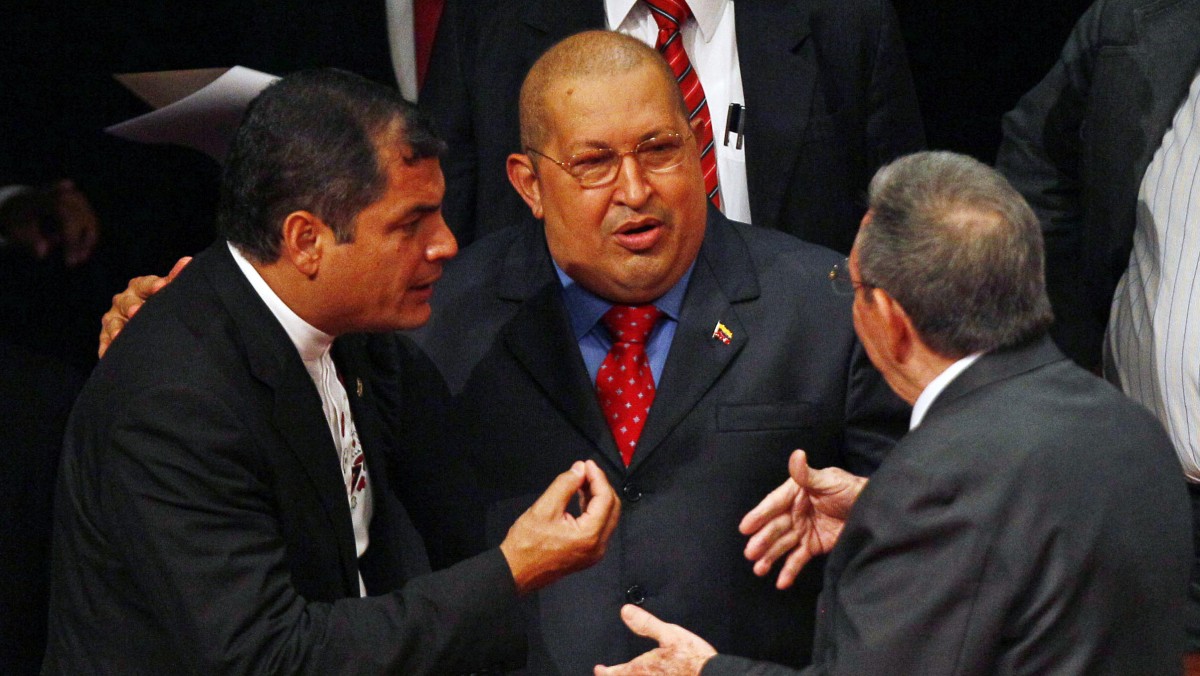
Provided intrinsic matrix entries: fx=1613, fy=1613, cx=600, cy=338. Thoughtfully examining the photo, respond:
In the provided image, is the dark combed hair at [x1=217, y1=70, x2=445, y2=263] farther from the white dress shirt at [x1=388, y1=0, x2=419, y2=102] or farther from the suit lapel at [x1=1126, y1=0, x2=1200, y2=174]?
the suit lapel at [x1=1126, y1=0, x2=1200, y2=174]

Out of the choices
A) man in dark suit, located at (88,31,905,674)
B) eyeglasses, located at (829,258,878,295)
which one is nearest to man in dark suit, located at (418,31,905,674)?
man in dark suit, located at (88,31,905,674)

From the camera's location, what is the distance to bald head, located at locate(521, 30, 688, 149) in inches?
106

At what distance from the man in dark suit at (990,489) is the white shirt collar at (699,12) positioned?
109cm

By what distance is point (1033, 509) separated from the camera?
1952 millimetres

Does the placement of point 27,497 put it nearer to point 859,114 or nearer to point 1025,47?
point 859,114

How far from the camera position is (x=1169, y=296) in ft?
9.75

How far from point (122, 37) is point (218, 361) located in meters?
1.82

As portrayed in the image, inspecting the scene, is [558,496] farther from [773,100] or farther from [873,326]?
[773,100]

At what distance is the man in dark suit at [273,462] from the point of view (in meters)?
2.16

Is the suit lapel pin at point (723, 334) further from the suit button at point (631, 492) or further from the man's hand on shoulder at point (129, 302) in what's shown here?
the man's hand on shoulder at point (129, 302)

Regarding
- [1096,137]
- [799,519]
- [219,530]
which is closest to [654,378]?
[799,519]

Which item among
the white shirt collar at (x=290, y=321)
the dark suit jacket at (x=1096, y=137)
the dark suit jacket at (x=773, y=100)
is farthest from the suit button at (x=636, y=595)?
the dark suit jacket at (x=1096, y=137)

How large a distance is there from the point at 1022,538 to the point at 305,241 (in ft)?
3.52

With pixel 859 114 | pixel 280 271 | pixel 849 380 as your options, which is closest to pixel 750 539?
pixel 849 380
